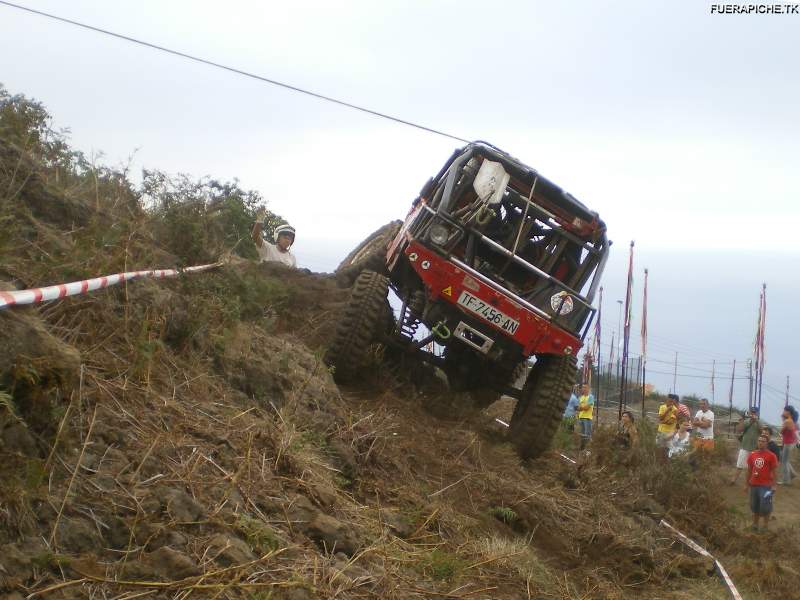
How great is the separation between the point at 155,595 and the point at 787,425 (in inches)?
535

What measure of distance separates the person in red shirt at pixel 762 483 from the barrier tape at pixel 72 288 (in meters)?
8.08

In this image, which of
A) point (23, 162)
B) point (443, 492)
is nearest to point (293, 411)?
point (443, 492)

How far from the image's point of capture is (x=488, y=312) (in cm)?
874

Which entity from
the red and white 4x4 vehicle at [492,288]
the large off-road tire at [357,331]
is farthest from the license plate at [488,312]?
the large off-road tire at [357,331]

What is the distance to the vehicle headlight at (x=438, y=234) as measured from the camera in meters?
9.03

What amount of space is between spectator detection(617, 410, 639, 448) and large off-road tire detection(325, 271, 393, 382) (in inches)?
177

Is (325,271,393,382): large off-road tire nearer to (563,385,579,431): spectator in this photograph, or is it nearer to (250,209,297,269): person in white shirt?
(250,209,297,269): person in white shirt

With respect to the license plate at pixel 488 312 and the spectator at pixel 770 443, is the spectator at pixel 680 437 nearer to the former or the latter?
the spectator at pixel 770 443

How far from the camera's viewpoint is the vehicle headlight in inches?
356

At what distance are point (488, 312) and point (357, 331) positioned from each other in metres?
1.24

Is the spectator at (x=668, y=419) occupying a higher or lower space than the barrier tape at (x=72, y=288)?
lower

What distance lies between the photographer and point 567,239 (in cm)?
988

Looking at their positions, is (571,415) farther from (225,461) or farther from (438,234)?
(225,461)

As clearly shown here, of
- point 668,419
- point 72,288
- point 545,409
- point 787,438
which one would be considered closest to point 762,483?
point 668,419
